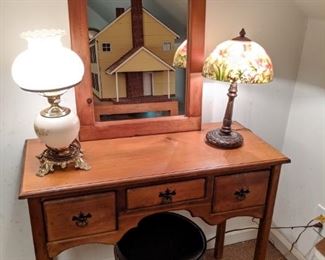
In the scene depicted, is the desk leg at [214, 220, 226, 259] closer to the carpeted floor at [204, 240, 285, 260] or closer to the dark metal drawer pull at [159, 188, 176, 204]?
the carpeted floor at [204, 240, 285, 260]

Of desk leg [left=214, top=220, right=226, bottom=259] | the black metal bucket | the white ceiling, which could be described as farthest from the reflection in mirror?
desk leg [left=214, top=220, right=226, bottom=259]

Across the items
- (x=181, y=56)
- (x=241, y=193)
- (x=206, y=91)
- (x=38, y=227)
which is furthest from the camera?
(x=206, y=91)

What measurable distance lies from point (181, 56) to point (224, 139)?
385mm

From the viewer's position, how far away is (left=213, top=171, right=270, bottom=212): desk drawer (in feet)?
4.08

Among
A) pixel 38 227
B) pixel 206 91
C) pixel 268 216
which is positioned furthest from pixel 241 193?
pixel 38 227

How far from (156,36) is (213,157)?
52 cm

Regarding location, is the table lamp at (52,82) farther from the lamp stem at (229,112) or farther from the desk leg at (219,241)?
the desk leg at (219,241)

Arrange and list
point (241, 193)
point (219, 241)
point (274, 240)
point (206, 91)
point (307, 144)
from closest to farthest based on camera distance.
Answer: point (241, 193) < point (206, 91) < point (307, 144) < point (219, 241) < point (274, 240)

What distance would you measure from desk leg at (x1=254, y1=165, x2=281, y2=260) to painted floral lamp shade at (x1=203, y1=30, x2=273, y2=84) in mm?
360

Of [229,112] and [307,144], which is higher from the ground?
[229,112]

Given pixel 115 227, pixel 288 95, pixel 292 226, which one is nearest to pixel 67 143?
pixel 115 227

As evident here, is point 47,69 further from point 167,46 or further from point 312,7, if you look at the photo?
point 312,7

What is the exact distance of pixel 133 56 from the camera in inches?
51.7

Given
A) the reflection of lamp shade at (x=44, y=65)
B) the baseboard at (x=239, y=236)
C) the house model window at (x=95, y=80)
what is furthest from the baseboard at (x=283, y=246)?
the reflection of lamp shade at (x=44, y=65)
